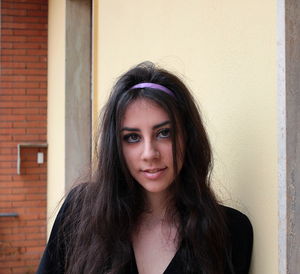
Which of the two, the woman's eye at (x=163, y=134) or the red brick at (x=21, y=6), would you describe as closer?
the woman's eye at (x=163, y=134)

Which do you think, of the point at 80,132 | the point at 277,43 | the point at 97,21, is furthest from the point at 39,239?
the point at 277,43

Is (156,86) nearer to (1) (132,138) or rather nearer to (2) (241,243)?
(1) (132,138)

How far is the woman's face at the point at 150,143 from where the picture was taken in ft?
5.75

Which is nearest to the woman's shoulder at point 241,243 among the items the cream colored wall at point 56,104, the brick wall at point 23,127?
the cream colored wall at point 56,104

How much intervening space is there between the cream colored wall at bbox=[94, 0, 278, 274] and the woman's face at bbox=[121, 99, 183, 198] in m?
0.25

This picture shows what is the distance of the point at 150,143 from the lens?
5.74 ft

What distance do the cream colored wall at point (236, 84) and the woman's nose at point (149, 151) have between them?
1.07 ft

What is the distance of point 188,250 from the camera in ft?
5.95

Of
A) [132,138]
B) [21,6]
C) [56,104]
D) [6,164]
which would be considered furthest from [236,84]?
[21,6]

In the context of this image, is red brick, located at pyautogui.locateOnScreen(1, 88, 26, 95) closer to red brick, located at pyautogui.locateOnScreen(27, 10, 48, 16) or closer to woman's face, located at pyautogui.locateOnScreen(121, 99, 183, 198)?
red brick, located at pyautogui.locateOnScreen(27, 10, 48, 16)

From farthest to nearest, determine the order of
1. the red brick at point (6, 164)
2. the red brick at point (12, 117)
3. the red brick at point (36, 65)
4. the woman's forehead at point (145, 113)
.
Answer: the red brick at point (36, 65) < the red brick at point (12, 117) < the red brick at point (6, 164) < the woman's forehead at point (145, 113)

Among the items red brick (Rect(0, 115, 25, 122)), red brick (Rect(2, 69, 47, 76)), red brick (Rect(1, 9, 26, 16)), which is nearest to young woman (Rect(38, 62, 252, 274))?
red brick (Rect(0, 115, 25, 122))

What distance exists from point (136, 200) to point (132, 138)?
0.26m

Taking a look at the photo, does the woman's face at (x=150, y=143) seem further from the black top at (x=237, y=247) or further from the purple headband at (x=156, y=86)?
the black top at (x=237, y=247)
